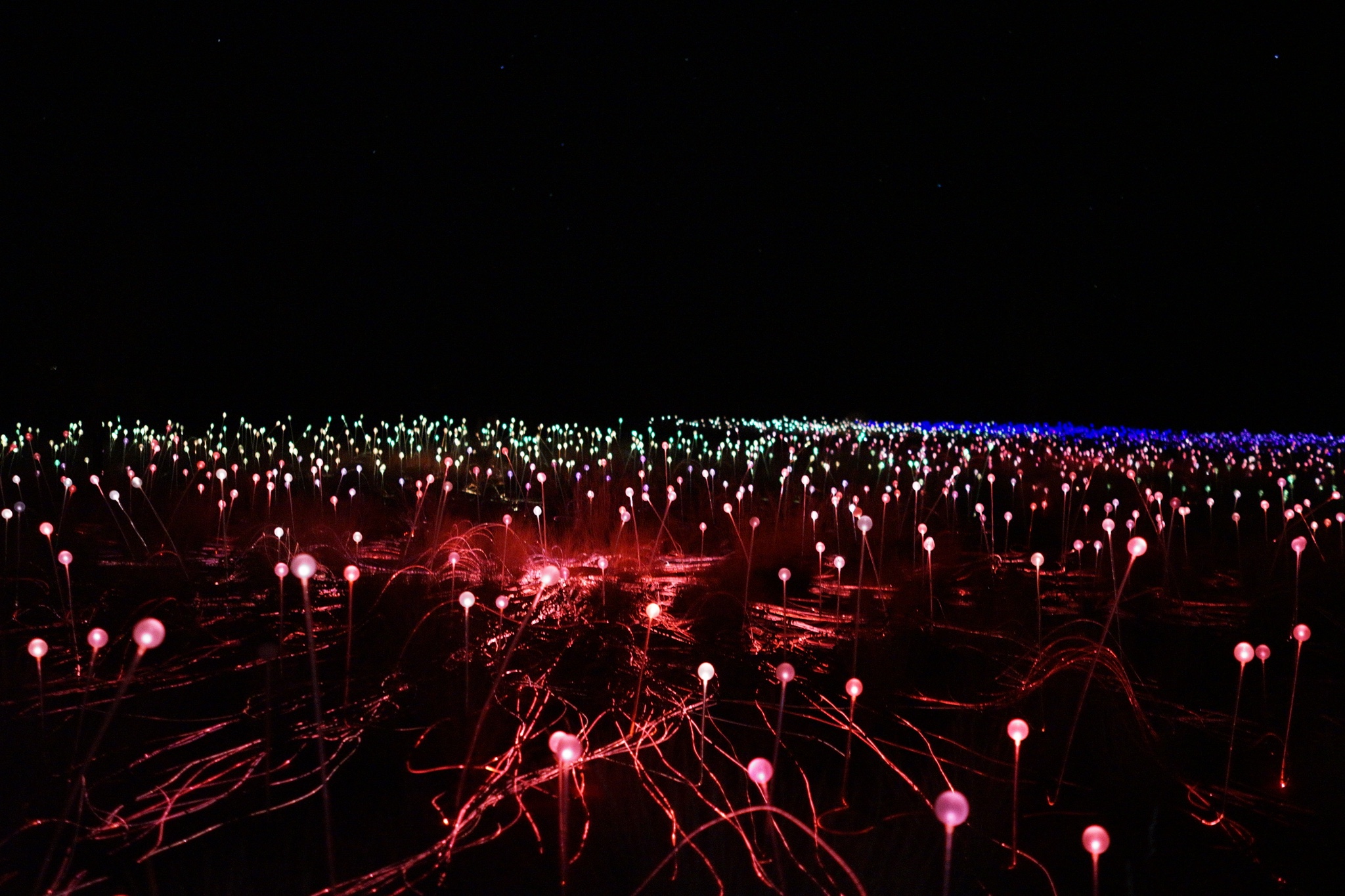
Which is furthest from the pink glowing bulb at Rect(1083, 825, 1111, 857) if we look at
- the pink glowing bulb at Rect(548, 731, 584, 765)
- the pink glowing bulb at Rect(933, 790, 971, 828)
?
the pink glowing bulb at Rect(548, 731, 584, 765)

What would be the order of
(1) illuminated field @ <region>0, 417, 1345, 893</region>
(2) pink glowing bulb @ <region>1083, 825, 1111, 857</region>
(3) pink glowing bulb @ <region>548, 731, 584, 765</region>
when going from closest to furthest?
(2) pink glowing bulb @ <region>1083, 825, 1111, 857</region>
(3) pink glowing bulb @ <region>548, 731, 584, 765</region>
(1) illuminated field @ <region>0, 417, 1345, 893</region>

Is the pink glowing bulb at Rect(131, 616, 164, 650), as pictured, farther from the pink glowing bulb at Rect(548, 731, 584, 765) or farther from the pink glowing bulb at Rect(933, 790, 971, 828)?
the pink glowing bulb at Rect(933, 790, 971, 828)

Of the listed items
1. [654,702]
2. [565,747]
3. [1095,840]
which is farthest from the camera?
[654,702]

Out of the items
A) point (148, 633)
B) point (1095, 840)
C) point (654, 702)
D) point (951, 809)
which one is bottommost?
point (654, 702)

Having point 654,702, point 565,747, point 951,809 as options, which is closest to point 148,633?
point 565,747

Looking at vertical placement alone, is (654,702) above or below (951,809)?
below

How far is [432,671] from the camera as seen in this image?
4617 mm

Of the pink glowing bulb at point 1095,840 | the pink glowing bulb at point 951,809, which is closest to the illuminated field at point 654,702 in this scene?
the pink glowing bulb at point 951,809

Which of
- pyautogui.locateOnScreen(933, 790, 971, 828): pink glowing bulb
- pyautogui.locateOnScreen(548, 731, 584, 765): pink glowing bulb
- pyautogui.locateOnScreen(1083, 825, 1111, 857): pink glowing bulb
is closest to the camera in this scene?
pyautogui.locateOnScreen(933, 790, 971, 828): pink glowing bulb

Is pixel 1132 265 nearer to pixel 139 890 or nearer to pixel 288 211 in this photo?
pixel 288 211

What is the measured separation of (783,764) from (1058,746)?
121 cm

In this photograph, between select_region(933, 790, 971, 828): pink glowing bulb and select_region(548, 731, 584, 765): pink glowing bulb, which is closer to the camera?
select_region(933, 790, 971, 828): pink glowing bulb

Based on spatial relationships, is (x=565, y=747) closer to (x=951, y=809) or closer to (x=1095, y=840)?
(x=951, y=809)

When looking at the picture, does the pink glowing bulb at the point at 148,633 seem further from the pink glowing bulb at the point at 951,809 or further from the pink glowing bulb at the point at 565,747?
the pink glowing bulb at the point at 951,809
